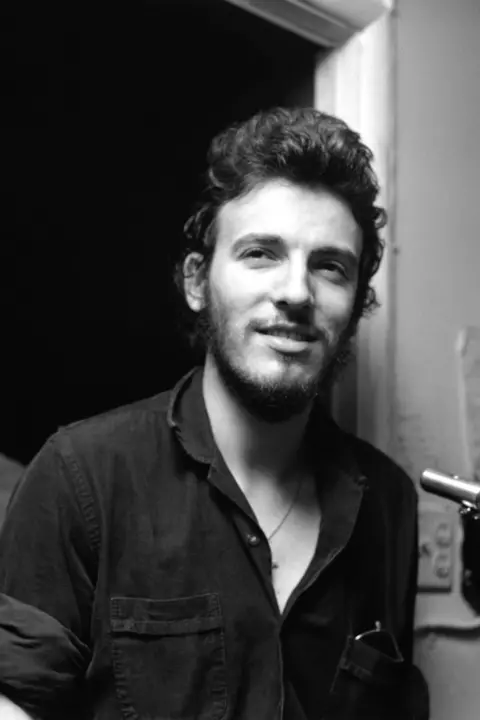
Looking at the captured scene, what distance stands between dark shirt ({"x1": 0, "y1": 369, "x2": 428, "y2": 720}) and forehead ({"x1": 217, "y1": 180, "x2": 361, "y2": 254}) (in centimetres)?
21

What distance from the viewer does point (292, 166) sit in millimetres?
861

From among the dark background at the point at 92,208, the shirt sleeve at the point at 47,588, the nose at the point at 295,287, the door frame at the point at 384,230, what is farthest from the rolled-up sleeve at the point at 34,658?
the dark background at the point at 92,208

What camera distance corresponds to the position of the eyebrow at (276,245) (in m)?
0.83

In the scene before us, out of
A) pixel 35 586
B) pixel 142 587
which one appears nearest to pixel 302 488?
pixel 142 587

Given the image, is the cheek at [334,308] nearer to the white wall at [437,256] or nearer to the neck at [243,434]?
the neck at [243,434]

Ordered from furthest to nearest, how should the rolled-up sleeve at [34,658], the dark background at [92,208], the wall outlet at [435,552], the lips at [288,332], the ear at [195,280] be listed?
1. the dark background at [92,208]
2. the wall outlet at [435,552]
3. the ear at [195,280]
4. the lips at [288,332]
5. the rolled-up sleeve at [34,658]

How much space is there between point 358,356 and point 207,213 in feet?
1.08

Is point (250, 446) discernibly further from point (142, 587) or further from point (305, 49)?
point (305, 49)

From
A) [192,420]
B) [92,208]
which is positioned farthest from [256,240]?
[92,208]

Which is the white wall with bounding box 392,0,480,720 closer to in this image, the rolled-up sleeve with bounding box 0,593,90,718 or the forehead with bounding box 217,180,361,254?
the forehead with bounding box 217,180,361,254

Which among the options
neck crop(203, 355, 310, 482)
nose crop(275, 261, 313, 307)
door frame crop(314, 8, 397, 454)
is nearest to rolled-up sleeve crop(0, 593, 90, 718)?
neck crop(203, 355, 310, 482)

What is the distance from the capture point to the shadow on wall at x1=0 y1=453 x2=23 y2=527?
3.26ft

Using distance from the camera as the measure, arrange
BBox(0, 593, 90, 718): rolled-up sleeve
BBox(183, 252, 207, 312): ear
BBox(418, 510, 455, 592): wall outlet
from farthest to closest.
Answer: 1. BBox(418, 510, 455, 592): wall outlet
2. BBox(183, 252, 207, 312): ear
3. BBox(0, 593, 90, 718): rolled-up sleeve

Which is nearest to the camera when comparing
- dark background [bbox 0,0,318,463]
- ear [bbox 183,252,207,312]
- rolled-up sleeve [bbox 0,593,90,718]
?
rolled-up sleeve [bbox 0,593,90,718]
